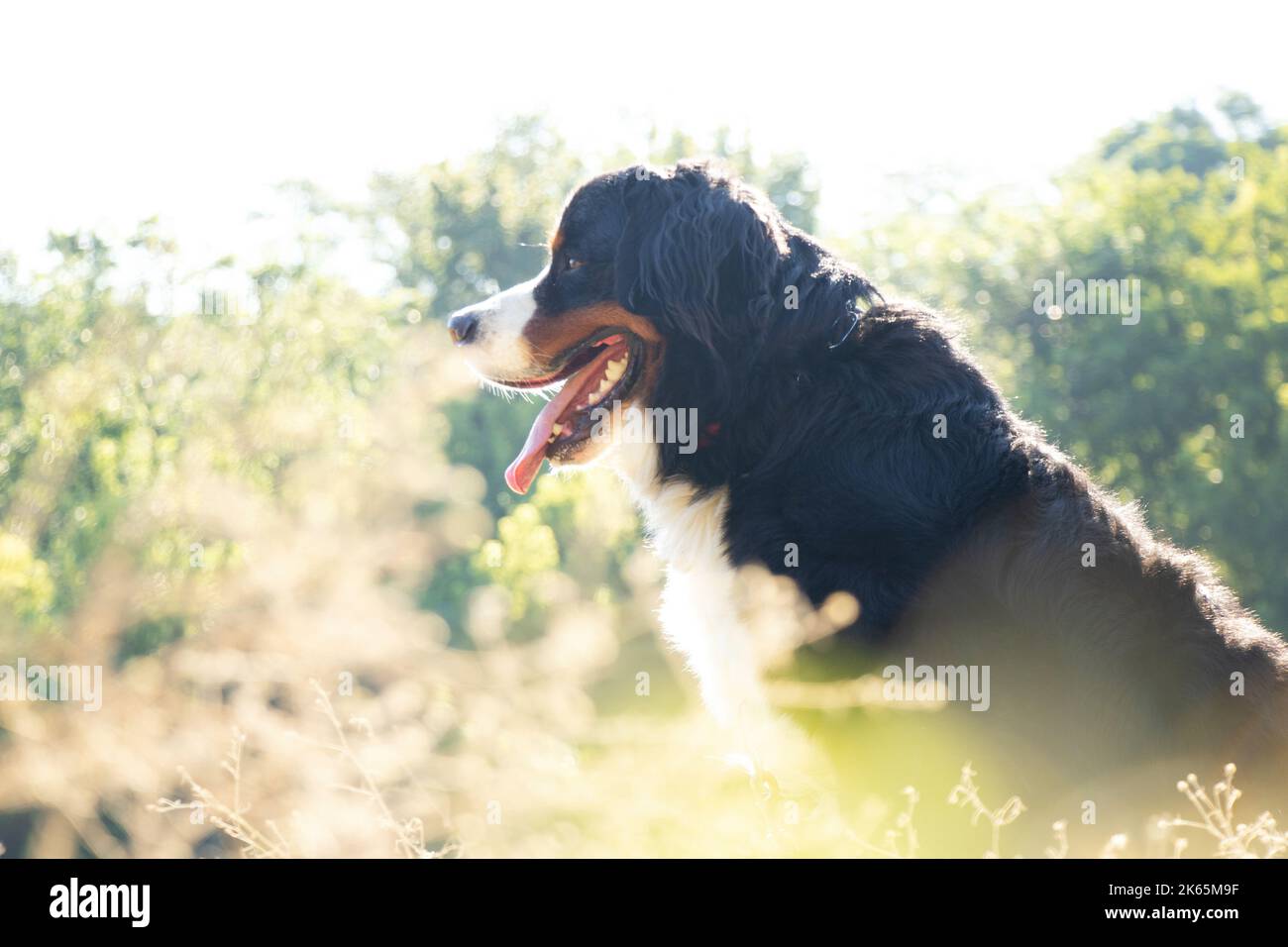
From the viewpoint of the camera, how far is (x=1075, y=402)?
2589cm

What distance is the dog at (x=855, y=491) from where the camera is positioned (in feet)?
10.2

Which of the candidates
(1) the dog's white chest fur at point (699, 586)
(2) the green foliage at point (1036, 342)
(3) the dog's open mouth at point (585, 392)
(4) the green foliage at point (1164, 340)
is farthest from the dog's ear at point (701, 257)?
(4) the green foliage at point (1164, 340)

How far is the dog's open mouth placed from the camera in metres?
4.28

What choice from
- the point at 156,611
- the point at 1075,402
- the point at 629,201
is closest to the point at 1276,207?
the point at 1075,402

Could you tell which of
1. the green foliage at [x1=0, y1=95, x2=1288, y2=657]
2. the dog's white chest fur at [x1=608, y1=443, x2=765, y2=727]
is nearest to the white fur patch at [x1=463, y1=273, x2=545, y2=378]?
the dog's white chest fur at [x1=608, y1=443, x2=765, y2=727]

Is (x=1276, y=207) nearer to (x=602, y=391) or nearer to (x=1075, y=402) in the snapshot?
(x=1075, y=402)

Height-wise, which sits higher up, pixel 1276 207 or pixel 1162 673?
pixel 1276 207

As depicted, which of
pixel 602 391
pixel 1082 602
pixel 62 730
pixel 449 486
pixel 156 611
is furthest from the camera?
pixel 602 391

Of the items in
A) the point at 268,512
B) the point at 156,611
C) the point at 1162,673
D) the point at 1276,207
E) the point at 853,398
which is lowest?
the point at 1162,673

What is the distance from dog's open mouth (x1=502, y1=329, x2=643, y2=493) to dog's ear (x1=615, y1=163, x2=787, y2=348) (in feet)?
0.54

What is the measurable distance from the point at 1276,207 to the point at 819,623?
26574mm

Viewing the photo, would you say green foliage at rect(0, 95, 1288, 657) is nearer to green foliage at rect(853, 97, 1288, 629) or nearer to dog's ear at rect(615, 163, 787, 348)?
green foliage at rect(853, 97, 1288, 629)

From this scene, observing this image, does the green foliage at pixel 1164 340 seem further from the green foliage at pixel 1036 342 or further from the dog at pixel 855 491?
the dog at pixel 855 491

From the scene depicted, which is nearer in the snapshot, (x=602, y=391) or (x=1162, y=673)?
(x=1162, y=673)
